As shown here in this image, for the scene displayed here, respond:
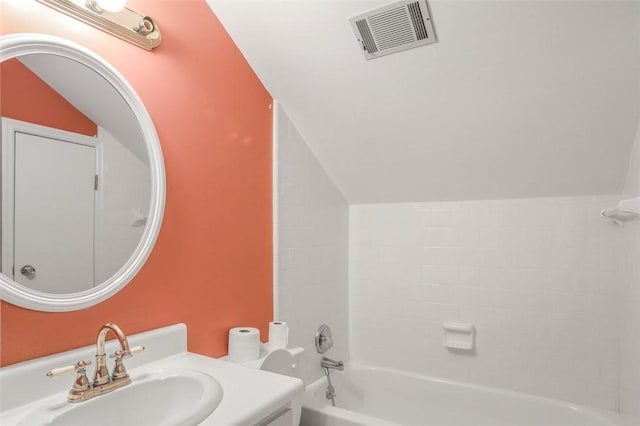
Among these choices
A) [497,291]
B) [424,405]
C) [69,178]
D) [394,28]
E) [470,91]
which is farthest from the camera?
[424,405]

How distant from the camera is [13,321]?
116 centimetres

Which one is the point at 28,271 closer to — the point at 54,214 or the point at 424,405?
the point at 54,214

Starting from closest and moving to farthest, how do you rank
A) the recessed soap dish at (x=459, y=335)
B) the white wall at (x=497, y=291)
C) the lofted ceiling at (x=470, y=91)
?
the lofted ceiling at (x=470, y=91) < the white wall at (x=497, y=291) < the recessed soap dish at (x=459, y=335)

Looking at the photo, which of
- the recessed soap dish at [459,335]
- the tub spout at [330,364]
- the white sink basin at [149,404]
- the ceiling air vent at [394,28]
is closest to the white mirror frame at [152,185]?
the white sink basin at [149,404]

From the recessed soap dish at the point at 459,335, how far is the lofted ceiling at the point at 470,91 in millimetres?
778

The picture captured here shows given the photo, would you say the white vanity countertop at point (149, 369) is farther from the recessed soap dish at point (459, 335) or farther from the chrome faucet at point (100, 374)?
the recessed soap dish at point (459, 335)

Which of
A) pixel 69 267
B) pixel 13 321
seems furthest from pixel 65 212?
pixel 13 321

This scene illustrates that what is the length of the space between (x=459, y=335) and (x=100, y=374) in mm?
1968

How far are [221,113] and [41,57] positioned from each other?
75cm

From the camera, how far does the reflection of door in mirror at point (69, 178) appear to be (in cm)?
118

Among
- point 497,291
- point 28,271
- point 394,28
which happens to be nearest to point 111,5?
point 28,271

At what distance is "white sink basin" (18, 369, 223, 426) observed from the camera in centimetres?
106

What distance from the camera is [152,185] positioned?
5.03 feet

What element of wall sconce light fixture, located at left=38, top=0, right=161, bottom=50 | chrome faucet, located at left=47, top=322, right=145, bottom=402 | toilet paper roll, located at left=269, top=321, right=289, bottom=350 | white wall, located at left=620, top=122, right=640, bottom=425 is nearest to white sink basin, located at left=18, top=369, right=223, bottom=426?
chrome faucet, located at left=47, top=322, right=145, bottom=402
